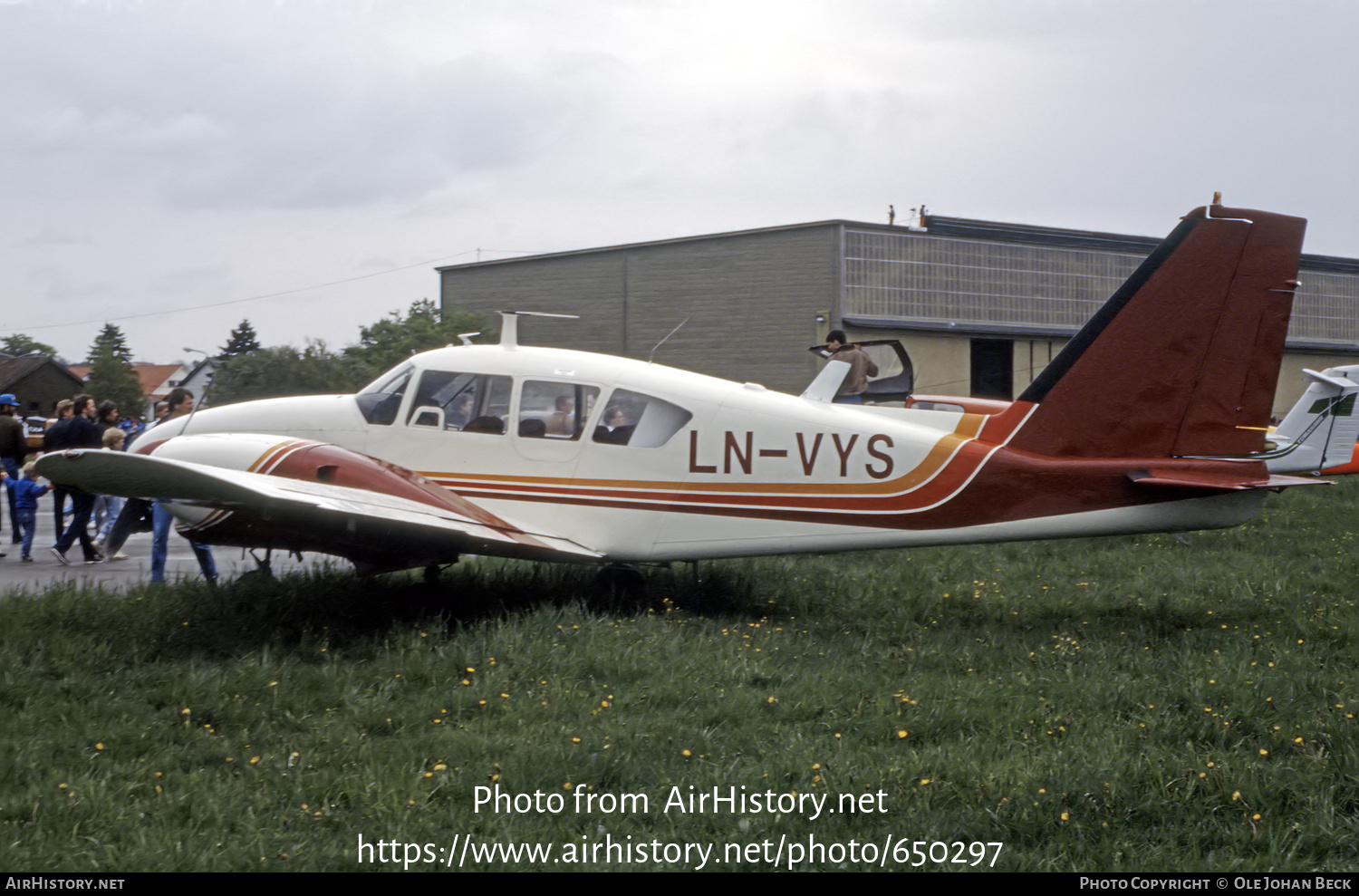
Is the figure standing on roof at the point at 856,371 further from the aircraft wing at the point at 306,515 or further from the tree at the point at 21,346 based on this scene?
the tree at the point at 21,346

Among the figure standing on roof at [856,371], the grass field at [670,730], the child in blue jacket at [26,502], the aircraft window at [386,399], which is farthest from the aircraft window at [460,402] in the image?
the child in blue jacket at [26,502]

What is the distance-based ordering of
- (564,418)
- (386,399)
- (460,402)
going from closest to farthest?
(564,418)
(460,402)
(386,399)

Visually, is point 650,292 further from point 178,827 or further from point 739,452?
point 178,827

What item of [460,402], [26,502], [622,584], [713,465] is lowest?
[622,584]

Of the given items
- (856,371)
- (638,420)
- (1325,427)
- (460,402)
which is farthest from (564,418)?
(1325,427)

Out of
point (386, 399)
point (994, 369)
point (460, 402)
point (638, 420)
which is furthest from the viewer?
point (994, 369)

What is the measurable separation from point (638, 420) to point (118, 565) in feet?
22.9

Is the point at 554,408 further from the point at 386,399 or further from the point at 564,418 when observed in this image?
the point at 386,399

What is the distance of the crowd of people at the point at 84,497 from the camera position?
32.3 feet

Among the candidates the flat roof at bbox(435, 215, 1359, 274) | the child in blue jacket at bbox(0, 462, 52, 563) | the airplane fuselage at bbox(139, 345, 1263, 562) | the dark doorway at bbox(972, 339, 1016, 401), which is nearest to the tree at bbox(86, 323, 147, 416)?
the flat roof at bbox(435, 215, 1359, 274)

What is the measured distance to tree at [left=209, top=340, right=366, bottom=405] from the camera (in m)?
25.7

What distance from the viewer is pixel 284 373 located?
25844mm

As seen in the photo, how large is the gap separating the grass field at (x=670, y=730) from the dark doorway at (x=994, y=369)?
2979 cm

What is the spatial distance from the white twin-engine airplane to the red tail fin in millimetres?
14
